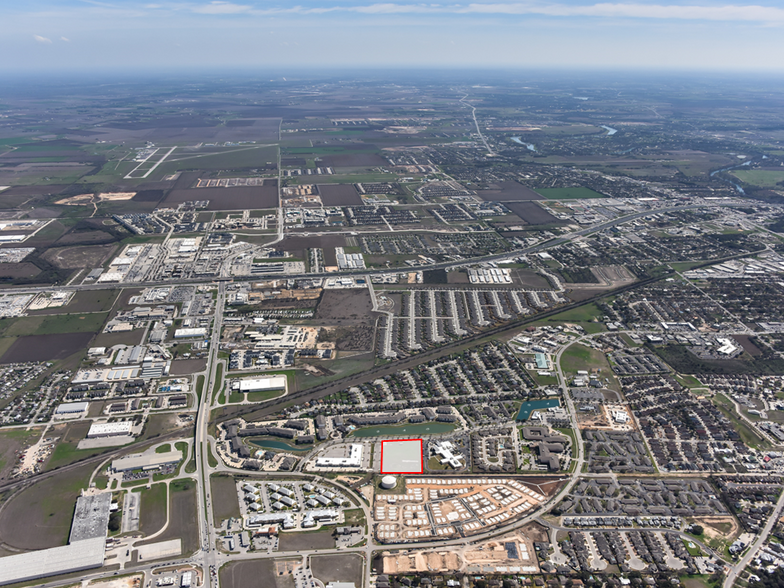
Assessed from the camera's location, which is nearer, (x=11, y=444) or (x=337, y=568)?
(x=337, y=568)

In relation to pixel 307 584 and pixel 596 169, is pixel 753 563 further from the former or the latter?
pixel 596 169

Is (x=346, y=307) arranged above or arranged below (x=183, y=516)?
above

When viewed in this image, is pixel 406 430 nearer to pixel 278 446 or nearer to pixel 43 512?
pixel 278 446

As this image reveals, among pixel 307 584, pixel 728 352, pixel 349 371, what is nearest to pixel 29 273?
pixel 349 371

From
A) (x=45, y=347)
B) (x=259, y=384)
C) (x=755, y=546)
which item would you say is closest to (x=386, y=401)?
(x=259, y=384)

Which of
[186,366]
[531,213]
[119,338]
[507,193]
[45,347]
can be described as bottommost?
[186,366]

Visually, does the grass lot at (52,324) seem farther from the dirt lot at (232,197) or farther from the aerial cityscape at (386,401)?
the dirt lot at (232,197)
